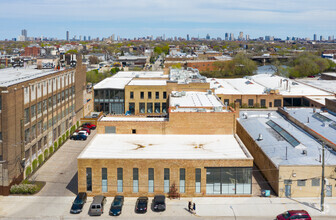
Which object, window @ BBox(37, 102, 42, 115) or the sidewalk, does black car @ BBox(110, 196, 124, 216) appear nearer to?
the sidewalk

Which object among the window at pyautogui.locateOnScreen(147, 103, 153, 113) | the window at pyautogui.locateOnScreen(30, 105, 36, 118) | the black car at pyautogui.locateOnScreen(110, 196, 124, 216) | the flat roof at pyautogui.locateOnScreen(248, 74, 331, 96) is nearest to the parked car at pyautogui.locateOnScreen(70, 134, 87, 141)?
the window at pyautogui.locateOnScreen(30, 105, 36, 118)

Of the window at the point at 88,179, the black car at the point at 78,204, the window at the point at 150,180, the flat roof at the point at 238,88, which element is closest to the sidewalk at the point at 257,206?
the window at the point at 150,180

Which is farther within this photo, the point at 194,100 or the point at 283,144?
the point at 194,100

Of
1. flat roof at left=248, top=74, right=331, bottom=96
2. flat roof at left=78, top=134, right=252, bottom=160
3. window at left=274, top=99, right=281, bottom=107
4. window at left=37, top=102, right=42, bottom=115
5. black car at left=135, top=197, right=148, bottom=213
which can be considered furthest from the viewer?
flat roof at left=248, top=74, right=331, bottom=96

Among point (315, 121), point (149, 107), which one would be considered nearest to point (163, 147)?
point (315, 121)

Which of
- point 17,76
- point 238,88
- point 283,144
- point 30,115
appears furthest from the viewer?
point 238,88

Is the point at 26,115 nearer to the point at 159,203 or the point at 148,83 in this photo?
the point at 159,203
